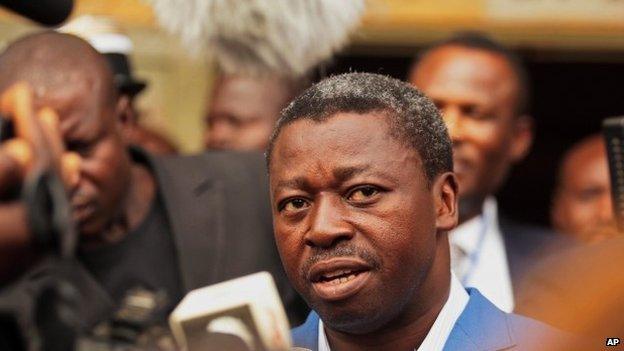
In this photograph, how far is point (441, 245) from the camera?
134 inches

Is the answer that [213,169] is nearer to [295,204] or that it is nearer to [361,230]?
[295,204]

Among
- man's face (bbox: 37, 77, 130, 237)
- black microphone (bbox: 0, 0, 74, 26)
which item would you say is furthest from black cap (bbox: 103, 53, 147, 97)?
black microphone (bbox: 0, 0, 74, 26)

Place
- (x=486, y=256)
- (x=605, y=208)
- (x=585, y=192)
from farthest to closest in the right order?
1. (x=585, y=192)
2. (x=605, y=208)
3. (x=486, y=256)

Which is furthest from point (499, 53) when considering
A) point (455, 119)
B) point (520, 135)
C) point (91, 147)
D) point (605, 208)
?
point (91, 147)

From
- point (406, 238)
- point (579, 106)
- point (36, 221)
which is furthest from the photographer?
point (579, 106)

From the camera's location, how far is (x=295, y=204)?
10.9ft

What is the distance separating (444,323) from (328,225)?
35cm

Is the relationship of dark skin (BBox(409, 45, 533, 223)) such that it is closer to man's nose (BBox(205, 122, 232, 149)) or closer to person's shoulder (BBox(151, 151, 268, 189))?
person's shoulder (BBox(151, 151, 268, 189))

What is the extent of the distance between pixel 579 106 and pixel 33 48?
→ 209 inches

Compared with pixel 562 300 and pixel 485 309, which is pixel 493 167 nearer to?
pixel 485 309

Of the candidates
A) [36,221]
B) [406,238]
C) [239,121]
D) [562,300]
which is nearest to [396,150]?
[406,238]

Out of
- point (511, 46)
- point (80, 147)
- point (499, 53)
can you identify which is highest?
point (511, 46)

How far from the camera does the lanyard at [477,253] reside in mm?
5046

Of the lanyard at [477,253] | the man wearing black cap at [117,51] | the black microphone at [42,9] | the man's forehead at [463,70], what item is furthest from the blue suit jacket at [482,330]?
the man's forehead at [463,70]
